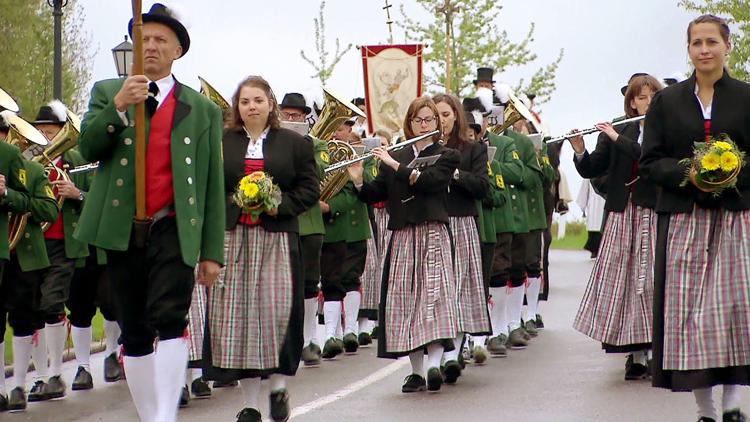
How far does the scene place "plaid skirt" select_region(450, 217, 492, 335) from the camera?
12.6 meters

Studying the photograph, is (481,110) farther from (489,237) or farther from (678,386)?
(678,386)

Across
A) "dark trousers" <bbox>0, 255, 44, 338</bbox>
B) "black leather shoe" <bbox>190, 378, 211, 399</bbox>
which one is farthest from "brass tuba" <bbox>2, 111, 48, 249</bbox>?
"black leather shoe" <bbox>190, 378, 211, 399</bbox>

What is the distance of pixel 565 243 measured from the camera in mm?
41312

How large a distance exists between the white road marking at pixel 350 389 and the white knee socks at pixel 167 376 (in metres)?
2.47

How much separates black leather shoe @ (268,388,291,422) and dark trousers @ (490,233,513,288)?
5664mm

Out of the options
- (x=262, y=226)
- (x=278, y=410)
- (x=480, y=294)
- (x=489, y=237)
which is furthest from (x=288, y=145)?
(x=489, y=237)

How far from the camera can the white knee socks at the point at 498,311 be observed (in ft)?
49.7

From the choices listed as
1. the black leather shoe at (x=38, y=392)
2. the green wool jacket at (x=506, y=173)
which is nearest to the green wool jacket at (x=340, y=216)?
the green wool jacket at (x=506, y=173)

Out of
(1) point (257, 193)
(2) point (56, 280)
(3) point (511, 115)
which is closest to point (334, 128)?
(3) point (511, 115)

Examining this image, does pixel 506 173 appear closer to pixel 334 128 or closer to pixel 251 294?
pixel 334 128

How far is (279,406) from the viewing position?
9719 mm

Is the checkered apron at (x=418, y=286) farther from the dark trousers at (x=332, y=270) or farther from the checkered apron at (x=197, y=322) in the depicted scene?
the dark trousers at (x=332, y=270)

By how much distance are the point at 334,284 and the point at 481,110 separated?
2.15m

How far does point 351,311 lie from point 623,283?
417 centimetres
